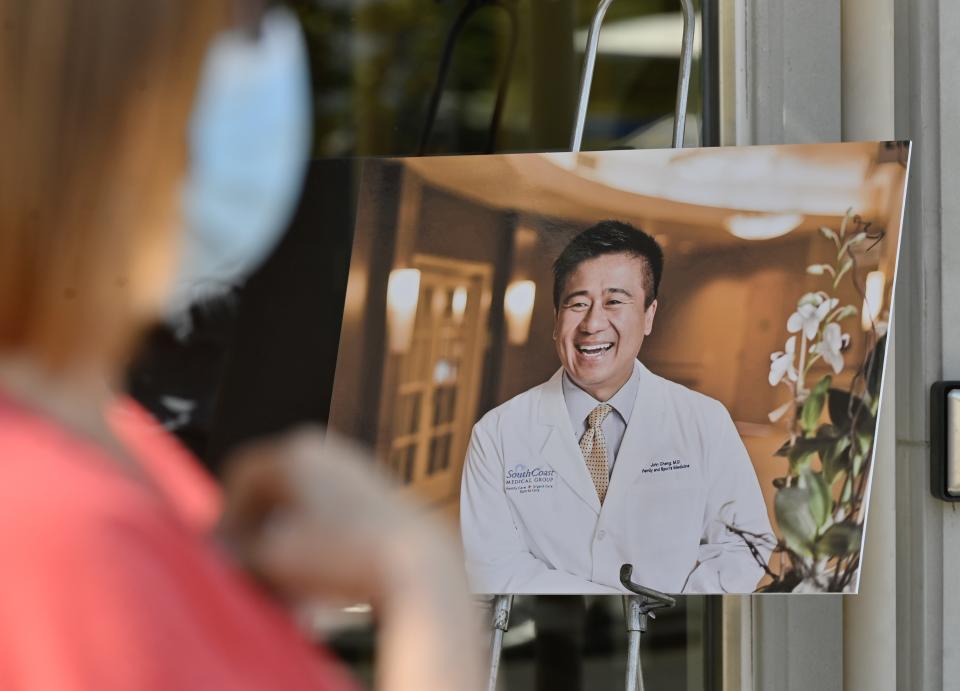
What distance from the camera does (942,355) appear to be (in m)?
1.90

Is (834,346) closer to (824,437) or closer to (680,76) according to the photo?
(824,437)

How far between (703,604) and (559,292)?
0.90 metres

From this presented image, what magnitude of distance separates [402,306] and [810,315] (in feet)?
1.98

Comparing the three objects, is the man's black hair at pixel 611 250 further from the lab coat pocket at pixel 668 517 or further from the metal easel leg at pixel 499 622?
the metal easel leg at pixel 499 622

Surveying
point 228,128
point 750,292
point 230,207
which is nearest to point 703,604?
point 750,292

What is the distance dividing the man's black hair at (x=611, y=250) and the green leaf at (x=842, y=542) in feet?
1.39

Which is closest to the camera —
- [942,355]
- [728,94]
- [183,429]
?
[942,355]

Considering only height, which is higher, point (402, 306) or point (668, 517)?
point (402, 306)

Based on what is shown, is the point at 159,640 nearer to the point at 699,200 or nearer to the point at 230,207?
the point at 699,200

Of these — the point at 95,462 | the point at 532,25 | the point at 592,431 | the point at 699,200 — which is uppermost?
the point at 532,25

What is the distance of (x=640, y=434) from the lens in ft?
5.34

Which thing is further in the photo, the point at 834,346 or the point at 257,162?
the point at 257,162

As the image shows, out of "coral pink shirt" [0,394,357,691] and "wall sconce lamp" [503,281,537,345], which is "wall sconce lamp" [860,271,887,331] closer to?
"wall sconce lamp" [503,281,537,345]

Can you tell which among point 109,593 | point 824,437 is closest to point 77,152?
point 109,593
